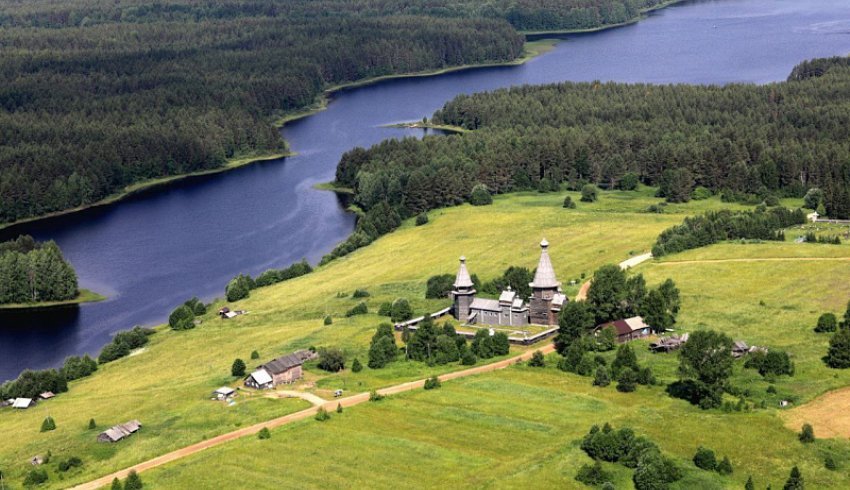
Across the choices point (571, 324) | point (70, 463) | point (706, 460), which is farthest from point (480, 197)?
point (706, 460)

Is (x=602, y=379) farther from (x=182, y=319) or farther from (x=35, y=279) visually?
(x=35, y=279)

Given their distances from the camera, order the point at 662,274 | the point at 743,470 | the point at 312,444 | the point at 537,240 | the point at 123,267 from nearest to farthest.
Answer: the point at 743,470
the point at 312,444
the point at 662,274
the point at 537,240
the point at 123,267

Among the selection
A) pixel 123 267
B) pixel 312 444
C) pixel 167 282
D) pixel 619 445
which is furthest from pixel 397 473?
pixel 123 267

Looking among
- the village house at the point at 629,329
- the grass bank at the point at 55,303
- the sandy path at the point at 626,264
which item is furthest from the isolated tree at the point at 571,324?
the grass bank at the point at 55,303

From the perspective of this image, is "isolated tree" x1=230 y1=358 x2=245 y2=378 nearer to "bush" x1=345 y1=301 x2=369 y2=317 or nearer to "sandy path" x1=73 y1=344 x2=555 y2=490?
"sandy path" x1=73 y1=344 x2=555 y2=490

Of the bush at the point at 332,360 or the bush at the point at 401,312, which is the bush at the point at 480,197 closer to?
the bush at the point at 401,312

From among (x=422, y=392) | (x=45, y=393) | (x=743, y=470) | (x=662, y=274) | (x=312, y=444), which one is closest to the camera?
(x=743, y=470)

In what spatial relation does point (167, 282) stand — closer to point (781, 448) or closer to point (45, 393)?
point (45, 393)

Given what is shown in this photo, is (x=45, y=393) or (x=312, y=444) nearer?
(x=312, y=444)
